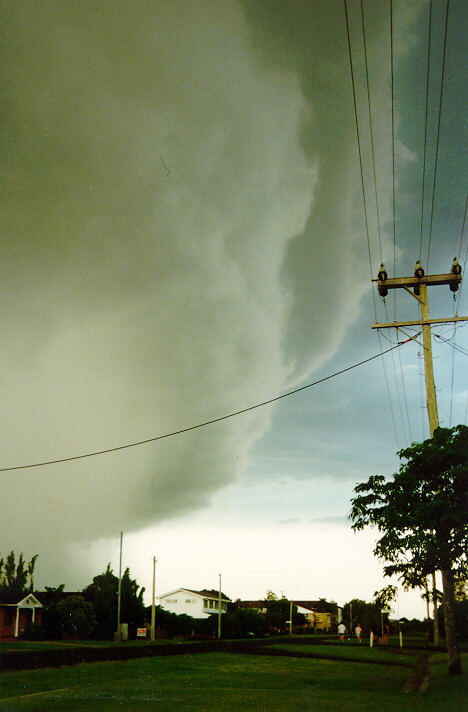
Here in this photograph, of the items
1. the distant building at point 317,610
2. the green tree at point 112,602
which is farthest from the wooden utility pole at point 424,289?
the distant building at point 317,610

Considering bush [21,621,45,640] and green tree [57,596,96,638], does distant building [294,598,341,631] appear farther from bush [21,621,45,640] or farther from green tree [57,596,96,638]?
bush [21,621,45,640]

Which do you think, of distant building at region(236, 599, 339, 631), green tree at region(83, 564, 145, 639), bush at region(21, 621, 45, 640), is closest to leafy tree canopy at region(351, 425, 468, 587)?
bush at region(21, 621, 45, 640)

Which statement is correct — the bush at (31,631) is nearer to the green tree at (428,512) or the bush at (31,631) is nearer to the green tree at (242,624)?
the green tree at (242,624)

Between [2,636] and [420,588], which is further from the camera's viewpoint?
[2,636]

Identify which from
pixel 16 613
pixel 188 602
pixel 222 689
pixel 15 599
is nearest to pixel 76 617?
pixel 16 613

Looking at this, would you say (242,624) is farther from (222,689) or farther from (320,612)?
(320,612)

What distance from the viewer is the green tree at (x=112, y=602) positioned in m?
67.0

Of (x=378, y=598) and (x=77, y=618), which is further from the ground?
(x=378, y=598)

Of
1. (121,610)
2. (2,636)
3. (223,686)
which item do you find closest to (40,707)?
(223,686)

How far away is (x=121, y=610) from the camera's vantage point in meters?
68.4

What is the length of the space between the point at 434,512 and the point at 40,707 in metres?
11.6

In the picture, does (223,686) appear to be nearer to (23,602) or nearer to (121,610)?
(23,602)

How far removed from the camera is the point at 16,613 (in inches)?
2365

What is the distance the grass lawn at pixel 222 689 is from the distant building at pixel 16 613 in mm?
34705
